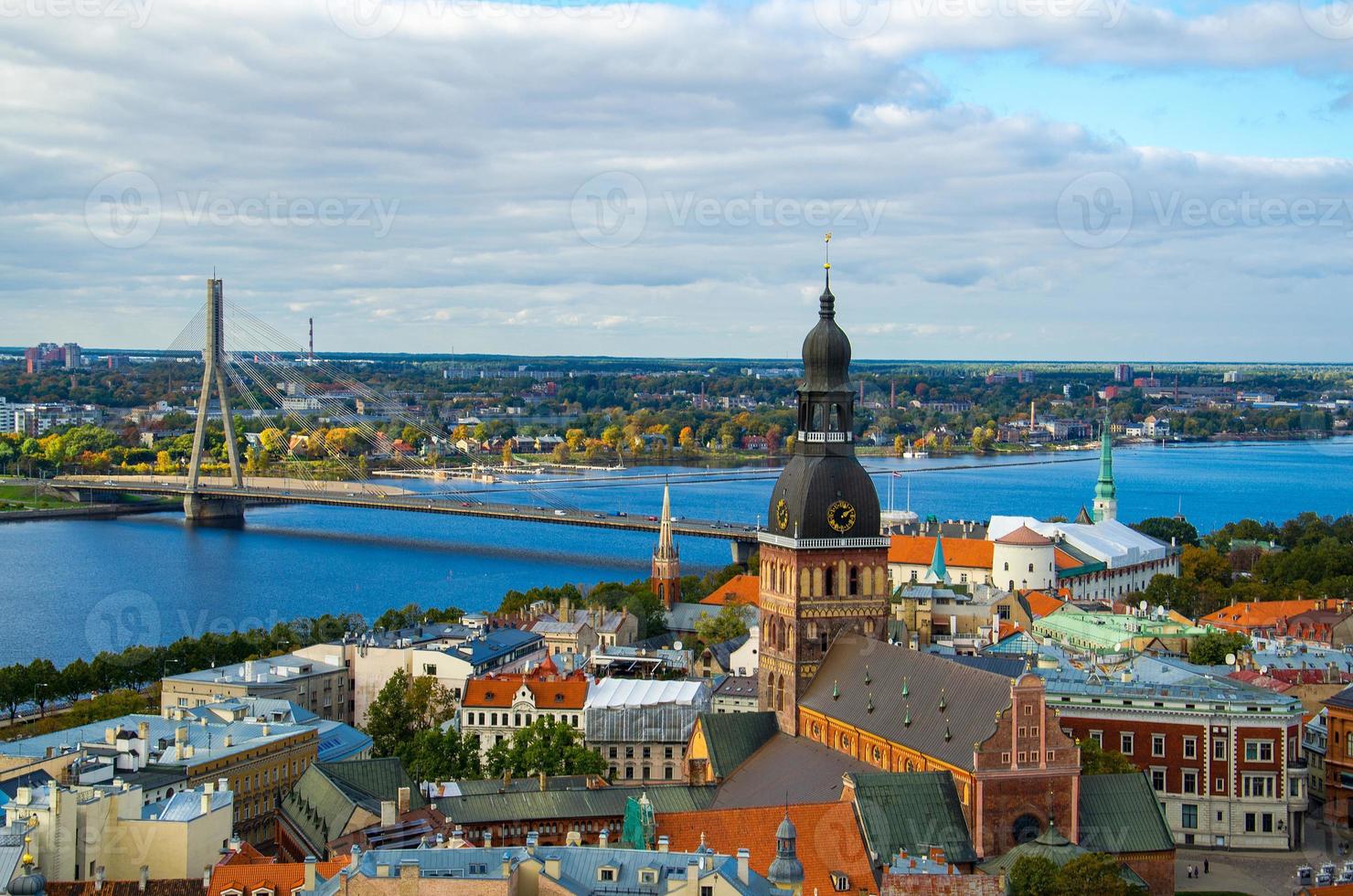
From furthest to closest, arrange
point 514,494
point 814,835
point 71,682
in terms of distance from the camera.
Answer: point 514,494, point 71,682, point 814,835

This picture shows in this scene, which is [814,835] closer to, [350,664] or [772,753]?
[772,753]

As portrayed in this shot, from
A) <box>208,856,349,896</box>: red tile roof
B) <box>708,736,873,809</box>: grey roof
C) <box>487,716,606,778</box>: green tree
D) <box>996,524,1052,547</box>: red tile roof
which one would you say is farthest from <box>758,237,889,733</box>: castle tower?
<box>996,524,1052,547</box>: red tile roof

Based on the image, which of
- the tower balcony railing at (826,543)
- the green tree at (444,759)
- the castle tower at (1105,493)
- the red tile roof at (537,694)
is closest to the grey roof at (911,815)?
the tower balcony railing at (826,543)

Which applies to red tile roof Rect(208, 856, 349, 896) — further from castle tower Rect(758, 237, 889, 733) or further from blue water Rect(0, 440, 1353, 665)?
blue water Rect(0, 440, 1353, 665)

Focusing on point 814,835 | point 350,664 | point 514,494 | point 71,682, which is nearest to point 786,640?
point 814,835

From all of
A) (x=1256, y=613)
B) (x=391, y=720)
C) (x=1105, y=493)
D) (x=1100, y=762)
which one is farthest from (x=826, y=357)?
(x=1105, y=493)

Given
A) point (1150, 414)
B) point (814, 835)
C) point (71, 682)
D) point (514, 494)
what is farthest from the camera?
point (1150, 414)

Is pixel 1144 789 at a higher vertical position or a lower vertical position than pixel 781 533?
lower
